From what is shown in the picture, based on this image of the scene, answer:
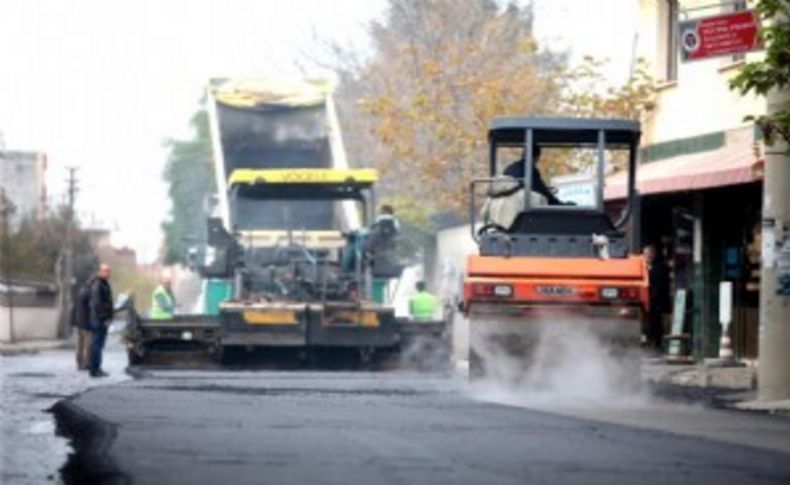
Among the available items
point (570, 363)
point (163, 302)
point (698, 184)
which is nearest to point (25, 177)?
point (163, 302)

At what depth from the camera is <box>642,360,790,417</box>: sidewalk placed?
70.5ft

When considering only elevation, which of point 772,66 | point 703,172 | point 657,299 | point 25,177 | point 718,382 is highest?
point 25,177

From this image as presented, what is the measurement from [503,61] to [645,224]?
322 inches

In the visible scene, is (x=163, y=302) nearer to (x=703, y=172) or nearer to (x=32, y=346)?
(x=703, y=172)

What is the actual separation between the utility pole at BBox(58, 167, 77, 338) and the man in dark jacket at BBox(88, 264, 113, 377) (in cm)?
3261

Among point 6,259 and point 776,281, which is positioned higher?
point 6,259

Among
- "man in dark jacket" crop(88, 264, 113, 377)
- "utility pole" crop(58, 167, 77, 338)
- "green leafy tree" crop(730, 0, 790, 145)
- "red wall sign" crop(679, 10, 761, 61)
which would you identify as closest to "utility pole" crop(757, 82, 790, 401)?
"red wall sign" crop(679, 10, 761, 61)

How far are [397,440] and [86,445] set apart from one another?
7.11ft

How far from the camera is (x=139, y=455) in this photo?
1317 centimetres

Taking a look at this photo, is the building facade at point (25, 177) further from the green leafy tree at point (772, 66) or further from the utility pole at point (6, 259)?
the green leafy tree at point (772, 66)

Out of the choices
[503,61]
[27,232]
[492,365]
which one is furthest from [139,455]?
[27,232]

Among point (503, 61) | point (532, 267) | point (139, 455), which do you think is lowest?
point (139, 455)

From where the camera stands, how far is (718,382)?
26453 millimetres

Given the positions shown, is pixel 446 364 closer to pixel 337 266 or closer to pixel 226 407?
pixel 337 266
